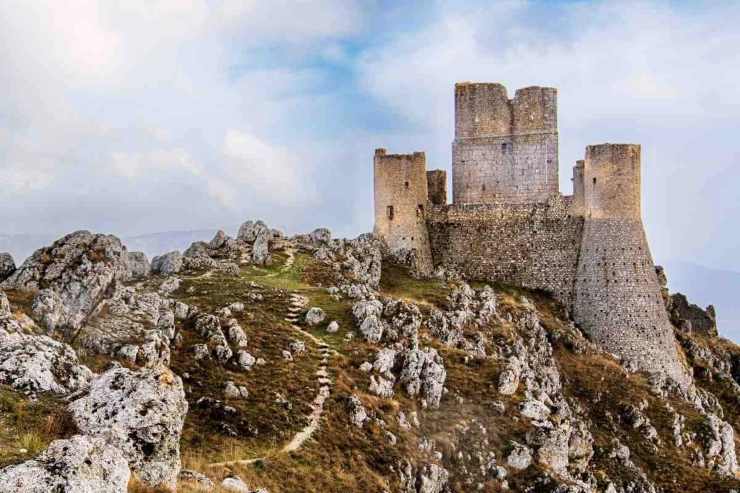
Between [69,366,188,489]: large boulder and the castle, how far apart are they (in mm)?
46692

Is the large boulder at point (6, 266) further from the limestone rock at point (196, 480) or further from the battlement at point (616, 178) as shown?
the battlement at point (616, 178)

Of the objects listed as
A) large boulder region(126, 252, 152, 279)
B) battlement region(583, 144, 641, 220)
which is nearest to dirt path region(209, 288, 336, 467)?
large boulder region(126, 252, 152, 279)

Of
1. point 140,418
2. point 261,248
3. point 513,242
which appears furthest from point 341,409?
point 513,242

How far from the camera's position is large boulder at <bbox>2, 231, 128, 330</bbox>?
31.5 m

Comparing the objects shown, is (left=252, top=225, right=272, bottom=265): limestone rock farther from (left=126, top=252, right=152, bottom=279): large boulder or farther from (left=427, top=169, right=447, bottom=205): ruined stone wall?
(left=427, top=169, right=447, bottom=205): ruined stone wall

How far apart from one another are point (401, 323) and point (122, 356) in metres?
18.0

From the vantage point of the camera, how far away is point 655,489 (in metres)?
45.2

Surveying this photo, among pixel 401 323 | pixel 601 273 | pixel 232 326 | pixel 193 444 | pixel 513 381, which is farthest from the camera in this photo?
pixel 601 273

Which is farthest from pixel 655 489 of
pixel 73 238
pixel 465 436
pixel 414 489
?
pixel 73 238

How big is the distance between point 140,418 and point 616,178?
49856mm

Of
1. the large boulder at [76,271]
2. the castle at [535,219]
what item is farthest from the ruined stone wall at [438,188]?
the large boulder at [76,271]

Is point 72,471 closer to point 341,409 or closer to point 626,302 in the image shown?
point 341,409

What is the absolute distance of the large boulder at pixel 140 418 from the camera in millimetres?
18391

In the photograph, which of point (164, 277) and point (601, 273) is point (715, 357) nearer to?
point (601, 273)
